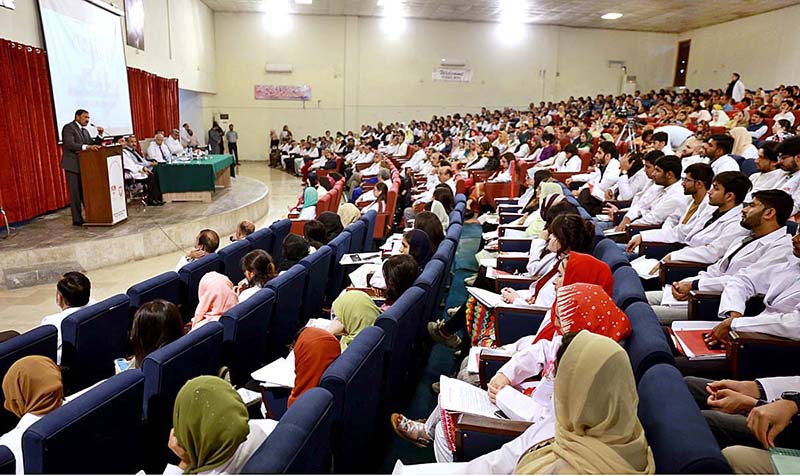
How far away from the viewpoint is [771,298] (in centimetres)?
229

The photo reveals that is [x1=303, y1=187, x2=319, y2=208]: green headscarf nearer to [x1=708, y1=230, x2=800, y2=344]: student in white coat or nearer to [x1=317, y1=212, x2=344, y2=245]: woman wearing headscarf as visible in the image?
[x1=317, y1=212, x2=344, y2=245]: woman wearing headscarf

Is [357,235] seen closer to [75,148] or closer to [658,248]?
[658,248]

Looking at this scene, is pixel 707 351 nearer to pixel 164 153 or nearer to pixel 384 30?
pixel 164 153

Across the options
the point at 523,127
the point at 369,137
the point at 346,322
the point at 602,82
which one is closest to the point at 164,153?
the point at 369,137

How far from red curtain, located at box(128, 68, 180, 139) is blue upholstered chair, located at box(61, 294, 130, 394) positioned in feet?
25.4

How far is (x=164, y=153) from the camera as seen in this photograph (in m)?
9.82

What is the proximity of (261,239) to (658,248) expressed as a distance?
117 inches

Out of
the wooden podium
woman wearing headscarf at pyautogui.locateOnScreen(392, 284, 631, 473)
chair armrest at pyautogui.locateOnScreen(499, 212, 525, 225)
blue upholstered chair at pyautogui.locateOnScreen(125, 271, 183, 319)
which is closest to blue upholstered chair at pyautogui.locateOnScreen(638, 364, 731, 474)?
woman wearing headscarf at pyautogui.locateOnScreen(392, 284, 631, 473)

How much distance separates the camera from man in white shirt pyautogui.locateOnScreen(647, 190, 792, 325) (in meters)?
2.50

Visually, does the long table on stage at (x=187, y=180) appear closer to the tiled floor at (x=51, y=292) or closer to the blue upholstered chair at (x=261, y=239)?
the tiled floor at (x=51, y=292)

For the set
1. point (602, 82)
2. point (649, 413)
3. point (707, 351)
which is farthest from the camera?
point (602, 82)

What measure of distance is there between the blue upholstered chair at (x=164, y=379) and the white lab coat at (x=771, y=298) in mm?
2143

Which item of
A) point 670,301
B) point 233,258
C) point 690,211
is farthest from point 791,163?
point 233,258

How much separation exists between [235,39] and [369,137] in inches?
224
